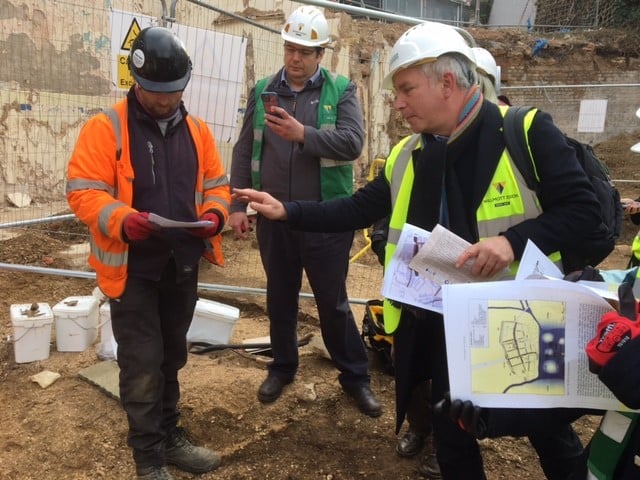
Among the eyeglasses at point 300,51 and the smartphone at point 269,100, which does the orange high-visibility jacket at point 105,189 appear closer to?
the smartphone at point 269,100

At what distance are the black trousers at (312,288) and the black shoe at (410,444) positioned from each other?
0.49 metres

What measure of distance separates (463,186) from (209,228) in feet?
4.16

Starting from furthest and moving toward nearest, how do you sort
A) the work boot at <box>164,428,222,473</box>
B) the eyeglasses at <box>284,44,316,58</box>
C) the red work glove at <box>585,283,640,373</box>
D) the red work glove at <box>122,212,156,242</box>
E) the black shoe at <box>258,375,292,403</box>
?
the black shoe at <box>258,375,292,403</box>, the eyeglasses at <box>284,44,316,58</box>, the work boot at <box>164,428,222,473</box>, the red work glove at <box>122,212,156,242</box>, the red work glove at <box>585,283,640,373</box>

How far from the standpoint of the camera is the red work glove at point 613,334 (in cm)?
146

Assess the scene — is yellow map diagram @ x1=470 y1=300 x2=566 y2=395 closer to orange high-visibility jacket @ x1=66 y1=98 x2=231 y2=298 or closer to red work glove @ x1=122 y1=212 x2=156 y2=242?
red work glove @ x1=122 y1=212 x2=156 y2=242

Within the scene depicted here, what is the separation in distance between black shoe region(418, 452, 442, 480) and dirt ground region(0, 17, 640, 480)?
0.06m

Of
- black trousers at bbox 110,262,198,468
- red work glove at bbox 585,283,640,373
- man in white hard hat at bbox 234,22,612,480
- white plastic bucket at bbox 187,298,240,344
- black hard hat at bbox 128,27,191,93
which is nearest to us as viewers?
red work glove at bbox 585,283,640,373

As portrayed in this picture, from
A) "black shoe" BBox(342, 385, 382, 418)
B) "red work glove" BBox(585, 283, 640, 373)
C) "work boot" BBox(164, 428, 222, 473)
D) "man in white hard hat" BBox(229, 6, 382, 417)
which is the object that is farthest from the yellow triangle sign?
"red work glove" BBox(585, 283, 640, 373)

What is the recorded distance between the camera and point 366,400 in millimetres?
3762

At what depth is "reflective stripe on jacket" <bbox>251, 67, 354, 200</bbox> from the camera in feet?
11.8

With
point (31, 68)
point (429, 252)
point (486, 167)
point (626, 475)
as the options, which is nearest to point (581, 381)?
point (626, 475)

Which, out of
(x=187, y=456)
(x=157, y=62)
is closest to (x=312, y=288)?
(x=187, y=456)

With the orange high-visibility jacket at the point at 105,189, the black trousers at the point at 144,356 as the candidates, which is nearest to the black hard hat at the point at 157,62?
the orange high-visibility jacket at the point at 105,189

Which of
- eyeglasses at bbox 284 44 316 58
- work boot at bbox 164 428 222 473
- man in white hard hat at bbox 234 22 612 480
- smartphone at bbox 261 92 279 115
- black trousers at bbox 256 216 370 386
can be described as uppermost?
eyeglasses at bbox 284 44 316 58
